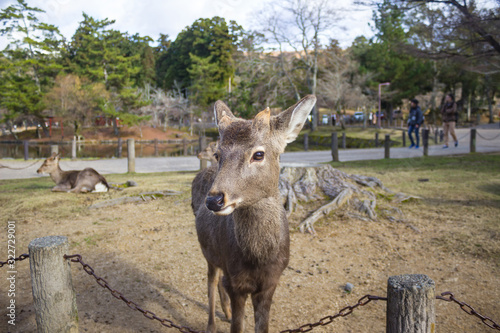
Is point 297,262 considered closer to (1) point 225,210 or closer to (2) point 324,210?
(2) point 324,210

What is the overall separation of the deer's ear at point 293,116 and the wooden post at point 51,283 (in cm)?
194

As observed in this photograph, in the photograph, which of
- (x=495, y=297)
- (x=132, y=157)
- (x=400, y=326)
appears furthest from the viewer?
(x=132, y=157)

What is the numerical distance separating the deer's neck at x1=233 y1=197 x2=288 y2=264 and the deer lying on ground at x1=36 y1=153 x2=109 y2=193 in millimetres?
7932

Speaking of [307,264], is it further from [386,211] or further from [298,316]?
[386,211]

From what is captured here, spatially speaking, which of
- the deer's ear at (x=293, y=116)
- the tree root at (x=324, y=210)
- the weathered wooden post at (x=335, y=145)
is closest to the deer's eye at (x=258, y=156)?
the deer's ear at (x=293, y=116)

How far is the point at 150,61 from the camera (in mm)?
55875

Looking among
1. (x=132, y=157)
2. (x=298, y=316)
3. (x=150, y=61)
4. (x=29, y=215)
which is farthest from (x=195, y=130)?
(x=298, y=316)

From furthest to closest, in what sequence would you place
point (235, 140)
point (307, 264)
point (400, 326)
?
point (307, 264) < point (235, 140) < point (400, 326)

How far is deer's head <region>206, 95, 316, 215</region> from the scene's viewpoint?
7.91 feet

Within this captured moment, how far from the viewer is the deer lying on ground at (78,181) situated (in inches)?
377

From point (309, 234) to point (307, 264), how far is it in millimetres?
1187

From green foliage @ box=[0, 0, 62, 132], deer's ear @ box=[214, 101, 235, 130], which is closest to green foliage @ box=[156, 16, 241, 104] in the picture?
green foliage @ box=[0, 0, 62, 132]

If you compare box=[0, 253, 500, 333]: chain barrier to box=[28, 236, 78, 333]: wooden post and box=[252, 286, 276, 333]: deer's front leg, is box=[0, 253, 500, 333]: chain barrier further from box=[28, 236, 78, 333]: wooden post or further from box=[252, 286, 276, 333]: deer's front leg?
box=[252, 286, 276, 333]: deer's front leg

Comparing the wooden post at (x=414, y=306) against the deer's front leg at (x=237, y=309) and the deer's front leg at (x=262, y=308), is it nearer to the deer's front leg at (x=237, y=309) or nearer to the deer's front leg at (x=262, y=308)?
the deer's front leg at (x=262, y=308)
